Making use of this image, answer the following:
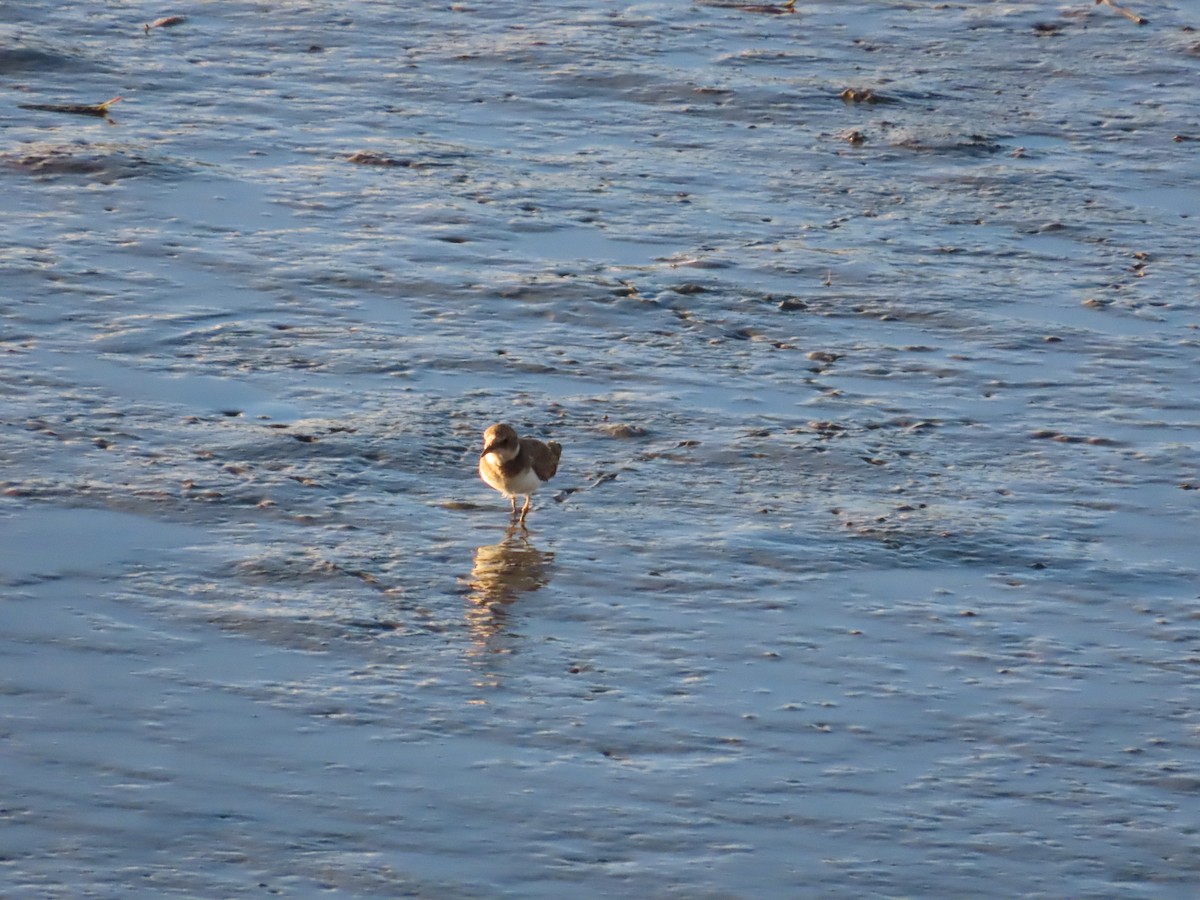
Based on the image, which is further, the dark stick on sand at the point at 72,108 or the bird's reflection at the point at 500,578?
the dark stick on sand at the point at 72,108

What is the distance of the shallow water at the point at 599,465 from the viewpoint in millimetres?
7457

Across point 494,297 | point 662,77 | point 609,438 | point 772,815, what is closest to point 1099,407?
point 609,438

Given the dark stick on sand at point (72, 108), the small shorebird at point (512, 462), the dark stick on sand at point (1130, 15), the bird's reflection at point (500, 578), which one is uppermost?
the dark stick on sand at point (1130, 15)

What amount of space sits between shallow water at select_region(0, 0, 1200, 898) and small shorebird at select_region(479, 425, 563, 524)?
29cm

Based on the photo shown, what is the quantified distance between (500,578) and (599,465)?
1.37 meters

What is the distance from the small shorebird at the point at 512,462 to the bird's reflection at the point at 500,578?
0.85 ft

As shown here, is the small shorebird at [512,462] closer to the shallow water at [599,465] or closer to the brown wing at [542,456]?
the brown wing at [542,456]

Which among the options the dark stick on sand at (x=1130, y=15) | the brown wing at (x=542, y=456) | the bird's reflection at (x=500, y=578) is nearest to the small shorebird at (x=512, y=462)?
the brown wing at (x=542, y=456)

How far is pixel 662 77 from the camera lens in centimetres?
1659

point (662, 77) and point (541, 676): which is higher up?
point (662, 77)

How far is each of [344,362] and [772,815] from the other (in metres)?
4.83

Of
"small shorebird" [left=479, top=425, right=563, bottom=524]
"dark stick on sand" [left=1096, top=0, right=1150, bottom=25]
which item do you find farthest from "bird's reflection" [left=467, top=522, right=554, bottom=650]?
"dark stick on sand" [left=1096, top=0, right=1150, bottom=25]

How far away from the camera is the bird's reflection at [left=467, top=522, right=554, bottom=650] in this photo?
8.92m

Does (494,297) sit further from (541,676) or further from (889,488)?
(541,676)
